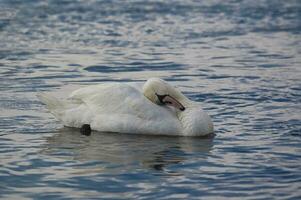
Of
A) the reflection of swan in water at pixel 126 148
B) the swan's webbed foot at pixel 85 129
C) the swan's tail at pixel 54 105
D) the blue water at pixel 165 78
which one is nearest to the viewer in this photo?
the blue water at pixel 165 78

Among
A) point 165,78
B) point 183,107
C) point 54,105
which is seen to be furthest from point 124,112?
point 165,78

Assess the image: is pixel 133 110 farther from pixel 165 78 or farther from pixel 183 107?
pixel 165 78

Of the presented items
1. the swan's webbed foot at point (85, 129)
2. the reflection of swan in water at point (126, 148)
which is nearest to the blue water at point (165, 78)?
the reflection of swan in water at point (126, 148)

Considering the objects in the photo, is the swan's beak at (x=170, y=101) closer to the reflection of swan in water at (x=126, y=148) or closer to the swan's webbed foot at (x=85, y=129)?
the reflection of swan in water at (x=126, y=148)

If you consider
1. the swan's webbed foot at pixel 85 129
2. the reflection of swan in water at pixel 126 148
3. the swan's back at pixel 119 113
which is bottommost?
the reflection of swan in water at pixel 126 148

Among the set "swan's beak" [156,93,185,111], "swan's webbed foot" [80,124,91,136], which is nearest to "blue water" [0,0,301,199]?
"swan's webbed foot" [80,124,91,136]

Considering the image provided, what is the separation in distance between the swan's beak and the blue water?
0.61 metres

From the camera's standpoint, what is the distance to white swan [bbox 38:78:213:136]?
1248 centimetres

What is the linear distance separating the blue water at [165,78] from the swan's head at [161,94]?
680 millimetres

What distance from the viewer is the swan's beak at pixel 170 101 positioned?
12758mm

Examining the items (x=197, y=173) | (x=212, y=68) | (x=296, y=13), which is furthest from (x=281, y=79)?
(x=296, y=13)

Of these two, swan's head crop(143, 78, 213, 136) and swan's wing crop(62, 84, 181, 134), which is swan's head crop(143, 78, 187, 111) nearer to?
swan's head crop(143, 78, 213, 136)

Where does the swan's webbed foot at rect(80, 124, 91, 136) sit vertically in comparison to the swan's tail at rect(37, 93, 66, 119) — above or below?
below

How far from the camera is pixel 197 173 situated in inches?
408
